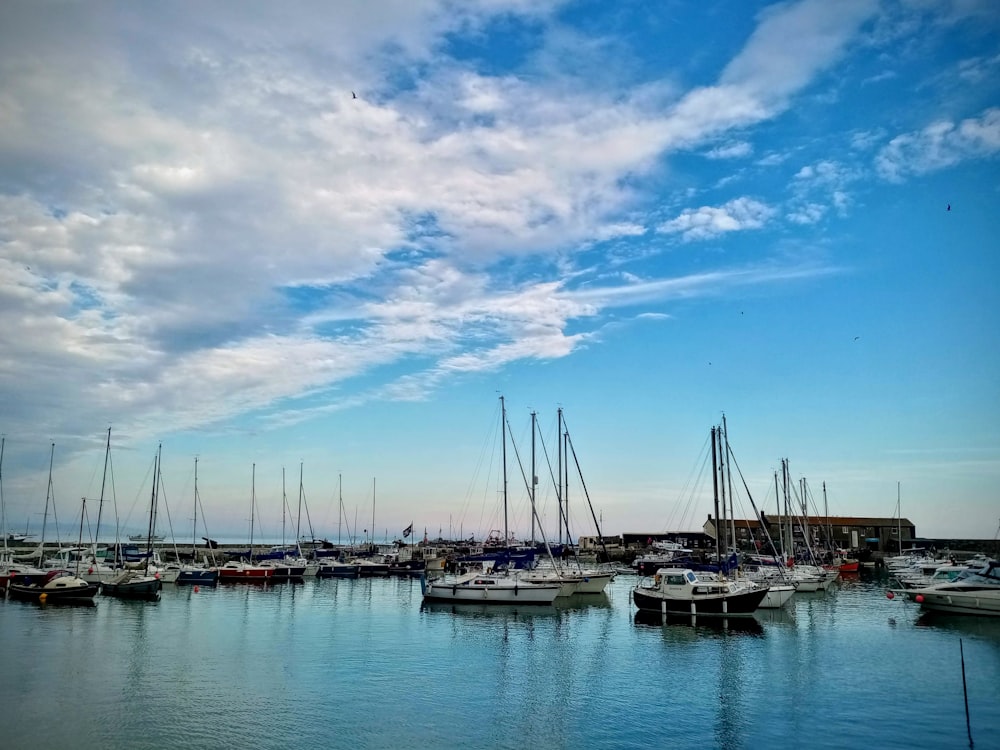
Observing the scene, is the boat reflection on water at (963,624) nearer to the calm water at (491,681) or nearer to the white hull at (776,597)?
the calm water at (491,681)

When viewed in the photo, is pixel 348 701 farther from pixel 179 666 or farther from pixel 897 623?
pixel 897 623

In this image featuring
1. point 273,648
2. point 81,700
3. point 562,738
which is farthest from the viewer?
point 273,648

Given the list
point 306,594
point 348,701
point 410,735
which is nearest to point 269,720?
point 348,701

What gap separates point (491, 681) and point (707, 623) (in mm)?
21447

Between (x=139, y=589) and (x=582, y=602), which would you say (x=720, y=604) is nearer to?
(x=582, y=602)

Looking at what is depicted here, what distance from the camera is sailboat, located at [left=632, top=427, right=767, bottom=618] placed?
47906 mm

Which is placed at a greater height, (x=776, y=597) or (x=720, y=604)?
(x=720, y=604)

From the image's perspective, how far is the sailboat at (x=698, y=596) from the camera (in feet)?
157

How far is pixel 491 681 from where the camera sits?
30594 mm

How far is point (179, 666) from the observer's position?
33.0 m

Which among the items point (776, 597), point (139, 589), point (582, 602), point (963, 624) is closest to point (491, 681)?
point (776, 597)

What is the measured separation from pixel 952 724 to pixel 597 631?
23.5 meters

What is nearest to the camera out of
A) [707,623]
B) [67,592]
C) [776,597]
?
[707,623]

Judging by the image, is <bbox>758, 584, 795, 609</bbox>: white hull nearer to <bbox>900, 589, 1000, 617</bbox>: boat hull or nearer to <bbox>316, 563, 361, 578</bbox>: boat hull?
<bbox>900, 589, 1000, 617</bbox>: boat hull
